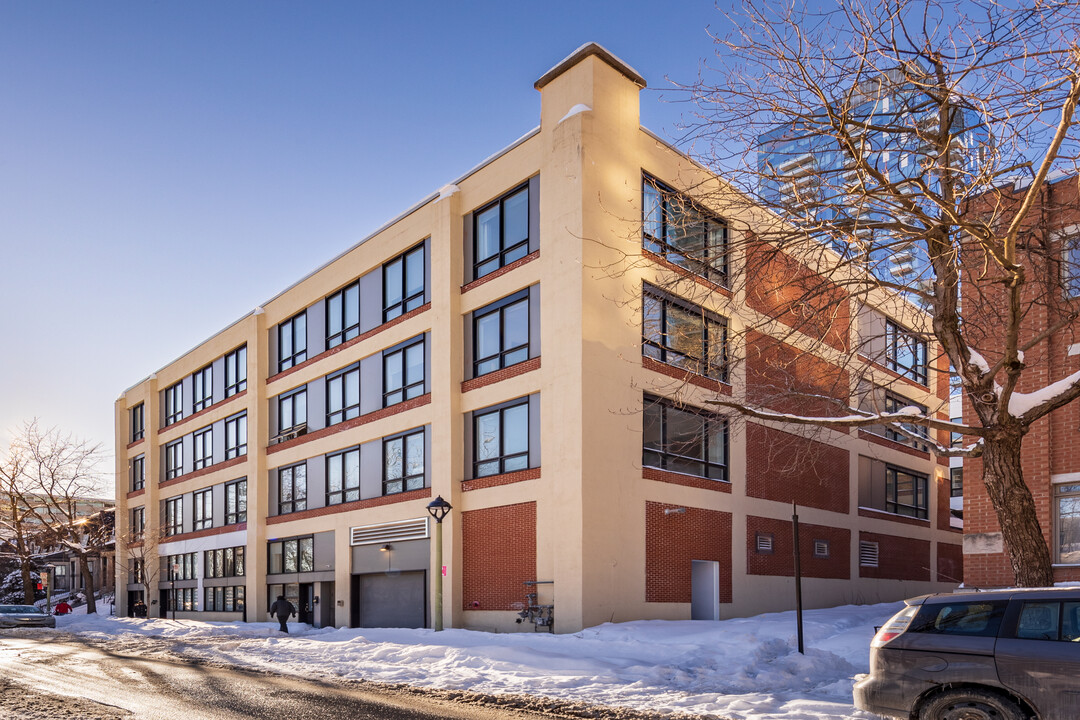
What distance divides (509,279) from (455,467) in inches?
209

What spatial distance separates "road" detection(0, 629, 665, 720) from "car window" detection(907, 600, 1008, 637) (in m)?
3.81

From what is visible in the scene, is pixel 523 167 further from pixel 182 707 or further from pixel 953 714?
pixel 953 714

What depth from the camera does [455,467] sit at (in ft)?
81.4

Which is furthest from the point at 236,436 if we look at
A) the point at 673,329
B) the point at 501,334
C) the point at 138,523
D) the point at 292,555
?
the point at 673,329

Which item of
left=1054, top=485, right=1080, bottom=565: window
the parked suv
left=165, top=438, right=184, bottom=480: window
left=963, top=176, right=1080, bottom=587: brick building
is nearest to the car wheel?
the parked suv

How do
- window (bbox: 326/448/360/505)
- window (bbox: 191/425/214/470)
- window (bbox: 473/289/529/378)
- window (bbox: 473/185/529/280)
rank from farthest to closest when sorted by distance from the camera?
window (bbox: 191/425/214/470) → window (bbox: 326/448/360/505) → window (bbox: 473/185/529/280) → window (bbox: 473/289/529/378)

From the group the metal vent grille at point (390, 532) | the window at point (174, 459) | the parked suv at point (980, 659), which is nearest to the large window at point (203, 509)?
the window at point (174, 459)

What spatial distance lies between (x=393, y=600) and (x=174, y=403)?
2338 centimetres

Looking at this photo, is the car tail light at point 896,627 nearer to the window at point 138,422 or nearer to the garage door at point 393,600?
the garage door at point 393,600

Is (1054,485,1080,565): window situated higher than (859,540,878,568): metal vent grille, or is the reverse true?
(1054,485,1080,565): window

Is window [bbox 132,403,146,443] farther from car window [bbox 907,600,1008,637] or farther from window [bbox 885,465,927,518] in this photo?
car window [bbox 907,600,1008,637]

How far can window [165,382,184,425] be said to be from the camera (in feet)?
147

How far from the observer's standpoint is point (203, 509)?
40688mm

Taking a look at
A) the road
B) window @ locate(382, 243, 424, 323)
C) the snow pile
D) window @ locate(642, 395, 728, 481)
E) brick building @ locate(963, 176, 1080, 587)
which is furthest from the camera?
window @ locate(382, 243, 424, 323)
